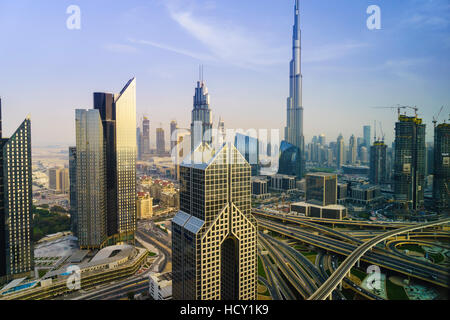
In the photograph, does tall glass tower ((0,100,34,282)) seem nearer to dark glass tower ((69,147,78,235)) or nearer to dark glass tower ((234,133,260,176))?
dark glass tower ((69,147,78,235))

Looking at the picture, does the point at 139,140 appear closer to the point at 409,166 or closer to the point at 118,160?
the point at 118,160

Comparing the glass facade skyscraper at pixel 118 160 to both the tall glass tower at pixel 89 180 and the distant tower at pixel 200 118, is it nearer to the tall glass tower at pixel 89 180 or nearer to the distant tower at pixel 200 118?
the tall glass tower at pixel 89 180

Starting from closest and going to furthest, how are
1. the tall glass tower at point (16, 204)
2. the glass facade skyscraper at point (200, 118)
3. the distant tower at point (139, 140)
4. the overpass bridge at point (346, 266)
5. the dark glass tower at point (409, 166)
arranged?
the overpass bridge at point (346, 266)
the glass facade skyscraper at point (200, 118)
the tall glass tower at point (16, 204)
the distant tower at point (139, 140)
the dark glass tower at point (409, 166)

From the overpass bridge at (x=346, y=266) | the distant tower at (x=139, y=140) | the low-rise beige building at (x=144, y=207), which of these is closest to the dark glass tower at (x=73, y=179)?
the distant tower at (x=139, y=140)

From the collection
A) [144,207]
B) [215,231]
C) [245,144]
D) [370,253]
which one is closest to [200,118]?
[245,144]
